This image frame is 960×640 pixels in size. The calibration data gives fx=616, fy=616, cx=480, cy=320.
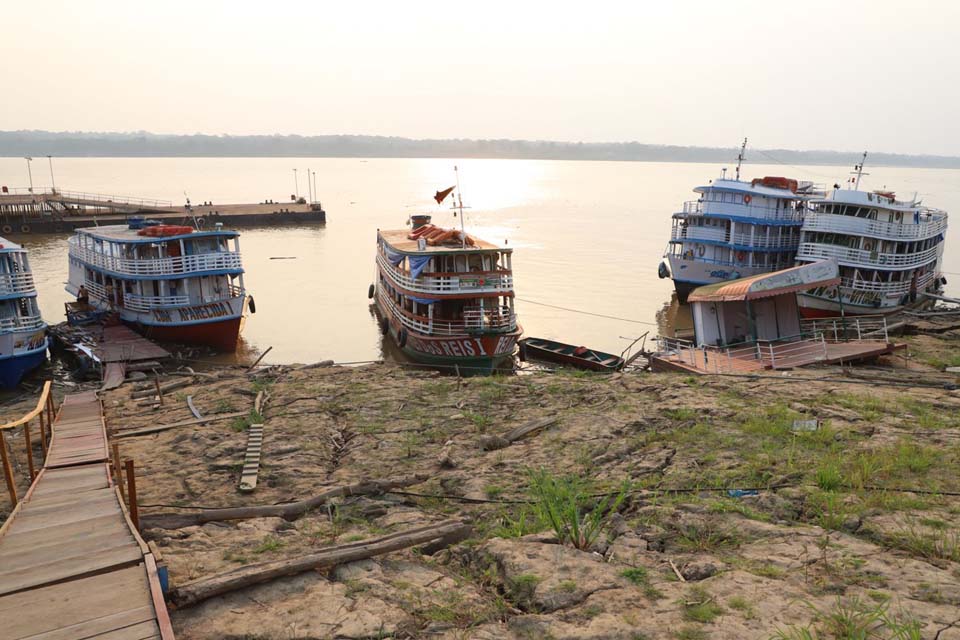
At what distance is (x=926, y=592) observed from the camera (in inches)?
250

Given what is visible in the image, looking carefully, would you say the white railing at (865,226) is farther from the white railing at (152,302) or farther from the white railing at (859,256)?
the white railing at (152,302)

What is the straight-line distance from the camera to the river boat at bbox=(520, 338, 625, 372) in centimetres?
Answer: 2480

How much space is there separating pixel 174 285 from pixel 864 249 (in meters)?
34.0

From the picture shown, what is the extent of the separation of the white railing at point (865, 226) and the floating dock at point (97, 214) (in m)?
53.4

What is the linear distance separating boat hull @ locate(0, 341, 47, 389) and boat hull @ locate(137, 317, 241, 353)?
426 centimetres

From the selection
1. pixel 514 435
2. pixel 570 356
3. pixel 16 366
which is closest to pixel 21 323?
pixel 16 366

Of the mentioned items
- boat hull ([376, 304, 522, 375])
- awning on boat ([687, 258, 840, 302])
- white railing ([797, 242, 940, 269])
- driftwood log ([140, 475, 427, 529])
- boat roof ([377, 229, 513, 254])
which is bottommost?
boat hull ([376, 304, 522, 375])

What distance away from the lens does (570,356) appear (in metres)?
25.6

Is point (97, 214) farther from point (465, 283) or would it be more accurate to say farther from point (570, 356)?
point (570, 356)

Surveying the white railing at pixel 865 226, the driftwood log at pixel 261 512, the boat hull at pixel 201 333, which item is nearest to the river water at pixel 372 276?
the boat hull at pixel 201 333

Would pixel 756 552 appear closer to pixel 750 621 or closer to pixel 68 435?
pixel 750 621

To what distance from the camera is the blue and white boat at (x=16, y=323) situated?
74.4 feet

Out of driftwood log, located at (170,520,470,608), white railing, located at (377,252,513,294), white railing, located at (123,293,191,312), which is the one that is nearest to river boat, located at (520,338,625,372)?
white railing, located at (377,252,513,294)

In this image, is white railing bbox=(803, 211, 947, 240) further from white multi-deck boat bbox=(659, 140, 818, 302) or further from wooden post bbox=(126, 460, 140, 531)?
wooden post bbox=(126, 460, 140, 531)
